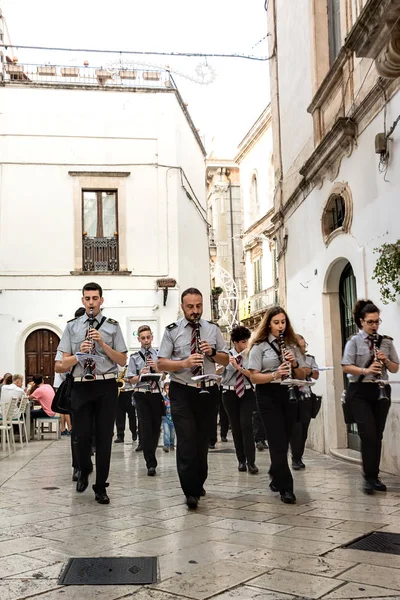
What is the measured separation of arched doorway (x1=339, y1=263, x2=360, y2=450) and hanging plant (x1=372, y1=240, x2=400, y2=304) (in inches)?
96.1

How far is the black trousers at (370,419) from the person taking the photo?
7.28 metres

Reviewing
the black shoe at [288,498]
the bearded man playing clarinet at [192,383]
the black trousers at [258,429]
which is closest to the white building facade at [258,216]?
the black trousers at [258,429]

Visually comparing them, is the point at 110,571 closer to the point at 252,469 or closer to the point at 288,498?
the point at 288,498

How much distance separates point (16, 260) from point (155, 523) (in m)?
17.2

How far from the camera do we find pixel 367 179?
962 cm

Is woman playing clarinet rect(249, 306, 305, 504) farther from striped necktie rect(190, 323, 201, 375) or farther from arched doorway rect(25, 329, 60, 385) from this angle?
arched doorway rect(25, 329, 60, 385)

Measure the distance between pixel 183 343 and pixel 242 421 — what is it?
9.75 ft

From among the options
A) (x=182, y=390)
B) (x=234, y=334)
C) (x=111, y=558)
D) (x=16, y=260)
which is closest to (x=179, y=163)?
(x=16, y=260)

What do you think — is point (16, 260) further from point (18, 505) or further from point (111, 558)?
point (111, 558)

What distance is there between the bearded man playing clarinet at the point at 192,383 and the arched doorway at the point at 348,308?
15.3 feet

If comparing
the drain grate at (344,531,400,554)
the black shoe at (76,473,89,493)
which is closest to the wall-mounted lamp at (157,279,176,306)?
the black shoe at (76,473,89,493)

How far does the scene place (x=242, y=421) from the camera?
31.3ft

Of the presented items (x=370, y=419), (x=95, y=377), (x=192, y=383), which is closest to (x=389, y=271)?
(x=370, y=419)

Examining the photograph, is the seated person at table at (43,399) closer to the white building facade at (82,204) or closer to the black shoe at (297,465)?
the white building facade at (82,204)
